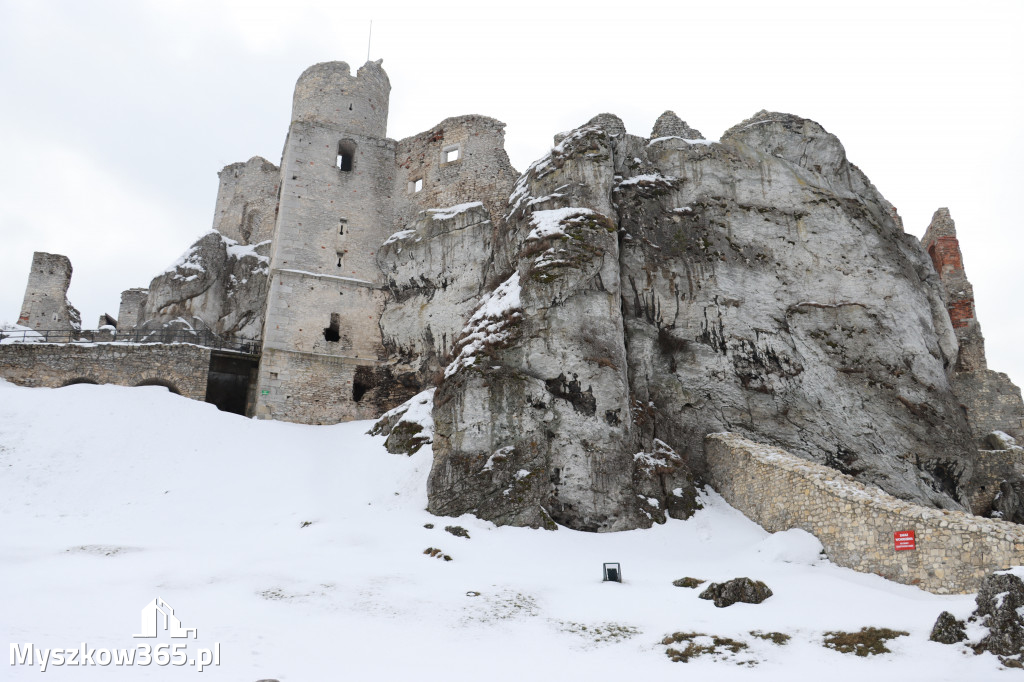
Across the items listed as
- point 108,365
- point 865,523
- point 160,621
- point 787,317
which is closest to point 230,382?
point 108,365

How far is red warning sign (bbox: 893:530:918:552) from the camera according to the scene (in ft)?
36.3

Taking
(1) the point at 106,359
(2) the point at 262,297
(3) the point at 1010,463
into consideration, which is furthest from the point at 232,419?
(3) the point at 1010,463

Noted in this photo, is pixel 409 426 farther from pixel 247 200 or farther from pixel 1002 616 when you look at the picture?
pixel 247 200

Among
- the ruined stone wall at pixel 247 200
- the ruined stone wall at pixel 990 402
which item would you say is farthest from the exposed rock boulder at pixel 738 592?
the ruined stone wall at pixel 247 200

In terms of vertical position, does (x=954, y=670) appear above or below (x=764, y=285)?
below

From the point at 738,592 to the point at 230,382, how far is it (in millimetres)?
20901

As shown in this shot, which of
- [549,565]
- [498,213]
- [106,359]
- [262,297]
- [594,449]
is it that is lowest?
[549,565]

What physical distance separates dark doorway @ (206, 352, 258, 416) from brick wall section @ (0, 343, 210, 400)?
196cm

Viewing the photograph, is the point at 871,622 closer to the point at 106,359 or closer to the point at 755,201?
the point at 755,201

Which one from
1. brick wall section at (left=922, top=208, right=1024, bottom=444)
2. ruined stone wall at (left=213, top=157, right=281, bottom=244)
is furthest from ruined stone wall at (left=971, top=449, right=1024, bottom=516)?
ruined stone wall at (left=213, top=157, right=281, bottom=244)

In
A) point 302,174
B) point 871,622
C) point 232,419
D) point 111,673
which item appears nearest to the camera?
point 111,673

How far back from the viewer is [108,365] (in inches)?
890

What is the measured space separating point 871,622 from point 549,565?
17.7ft

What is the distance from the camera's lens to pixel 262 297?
1109 inches
